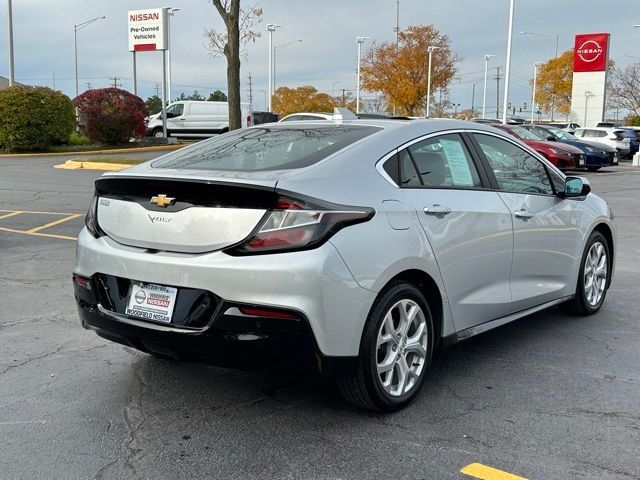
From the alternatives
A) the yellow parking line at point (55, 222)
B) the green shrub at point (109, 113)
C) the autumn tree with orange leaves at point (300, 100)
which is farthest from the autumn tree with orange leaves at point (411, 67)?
the yellow parking line at point (55, 222)

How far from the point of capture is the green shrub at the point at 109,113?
28.1 metres

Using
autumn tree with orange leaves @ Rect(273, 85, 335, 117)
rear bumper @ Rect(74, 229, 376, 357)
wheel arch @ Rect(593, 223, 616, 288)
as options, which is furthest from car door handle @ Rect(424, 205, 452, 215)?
autumn tree with orange leaves @ Rect(273, 85, 335, 117)

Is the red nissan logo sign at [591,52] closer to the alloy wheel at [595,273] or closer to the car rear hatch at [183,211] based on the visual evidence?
the alloy wheel at [595,273]

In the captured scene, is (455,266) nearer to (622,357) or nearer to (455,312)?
(455,312)

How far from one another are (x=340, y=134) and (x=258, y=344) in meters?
1.47

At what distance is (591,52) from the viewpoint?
163 feet

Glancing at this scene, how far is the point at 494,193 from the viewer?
14.9ft

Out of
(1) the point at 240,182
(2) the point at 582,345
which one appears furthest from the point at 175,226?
(2) the point at 582,345

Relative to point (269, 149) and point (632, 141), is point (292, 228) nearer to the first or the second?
point (269, 149)

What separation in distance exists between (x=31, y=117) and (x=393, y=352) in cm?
2687

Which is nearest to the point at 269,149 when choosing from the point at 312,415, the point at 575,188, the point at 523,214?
the point at 312,415

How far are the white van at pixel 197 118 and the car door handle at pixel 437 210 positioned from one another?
3212cm

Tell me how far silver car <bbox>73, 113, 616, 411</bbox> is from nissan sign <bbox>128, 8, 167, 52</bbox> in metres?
29.0

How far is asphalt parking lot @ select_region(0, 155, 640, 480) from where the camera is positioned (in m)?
3.21
